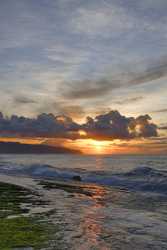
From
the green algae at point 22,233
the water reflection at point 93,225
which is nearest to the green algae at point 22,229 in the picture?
the green algae at point 22,233

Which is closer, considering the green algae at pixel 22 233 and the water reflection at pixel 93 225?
the green algae at pixel 22 233

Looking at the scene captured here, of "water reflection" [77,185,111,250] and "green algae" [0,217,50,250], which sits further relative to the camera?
"water reflection" [77,185,111,250]

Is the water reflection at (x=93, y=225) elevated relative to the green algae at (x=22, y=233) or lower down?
lower down

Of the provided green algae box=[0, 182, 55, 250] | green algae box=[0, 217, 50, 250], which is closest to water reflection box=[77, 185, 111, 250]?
green algae box=[0, 182, 55, 250]

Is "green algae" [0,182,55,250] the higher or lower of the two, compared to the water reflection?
higher

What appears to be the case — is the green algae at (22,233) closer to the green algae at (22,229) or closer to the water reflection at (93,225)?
the green algae at (22,229)

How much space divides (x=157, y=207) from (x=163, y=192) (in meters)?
8.97

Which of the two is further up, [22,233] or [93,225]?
[22,233]

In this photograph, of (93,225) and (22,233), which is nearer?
(22,233)

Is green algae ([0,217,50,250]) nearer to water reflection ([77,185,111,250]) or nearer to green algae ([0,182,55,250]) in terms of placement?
green algae ([0,182,55,250])

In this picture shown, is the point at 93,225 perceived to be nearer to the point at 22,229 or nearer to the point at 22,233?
the point at 22,229

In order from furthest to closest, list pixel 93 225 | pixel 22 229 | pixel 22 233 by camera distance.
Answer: pixel 93 225 → pixel 22 229 → pixel 22 233

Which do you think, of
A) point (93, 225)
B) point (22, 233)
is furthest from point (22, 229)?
point (93, 225)

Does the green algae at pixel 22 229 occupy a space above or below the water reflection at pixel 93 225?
above
